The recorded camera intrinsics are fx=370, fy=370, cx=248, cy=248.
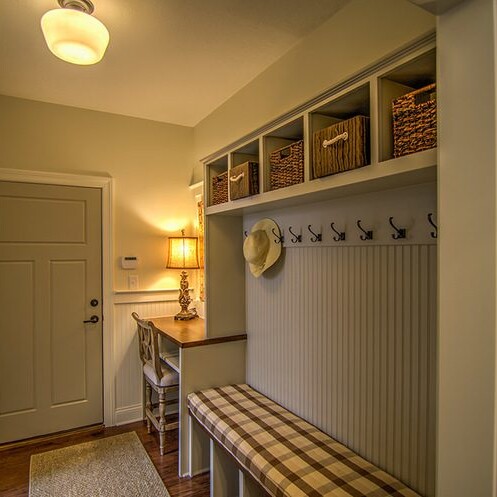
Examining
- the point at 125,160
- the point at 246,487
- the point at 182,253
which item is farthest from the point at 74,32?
the point at 246,487

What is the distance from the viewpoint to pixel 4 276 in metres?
2.79

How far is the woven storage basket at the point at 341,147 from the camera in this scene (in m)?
1.40

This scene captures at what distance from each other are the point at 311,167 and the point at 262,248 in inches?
31.4

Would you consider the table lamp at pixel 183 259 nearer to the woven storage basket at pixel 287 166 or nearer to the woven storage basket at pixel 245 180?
the woven storage basket at pixel 245 180

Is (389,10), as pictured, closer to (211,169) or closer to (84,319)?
(211,169)

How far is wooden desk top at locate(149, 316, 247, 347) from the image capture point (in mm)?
2436

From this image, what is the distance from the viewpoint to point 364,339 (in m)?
1.71

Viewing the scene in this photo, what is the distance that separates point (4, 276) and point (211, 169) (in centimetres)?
176

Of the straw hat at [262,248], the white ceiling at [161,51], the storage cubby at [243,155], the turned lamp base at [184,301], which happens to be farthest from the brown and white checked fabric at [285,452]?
the white ceiling at [161,51]

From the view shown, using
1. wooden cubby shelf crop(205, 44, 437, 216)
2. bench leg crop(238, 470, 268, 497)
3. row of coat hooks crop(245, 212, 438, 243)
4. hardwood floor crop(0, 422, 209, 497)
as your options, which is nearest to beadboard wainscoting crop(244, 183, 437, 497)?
row of coat hooks crop(245, 212, 438, 243)

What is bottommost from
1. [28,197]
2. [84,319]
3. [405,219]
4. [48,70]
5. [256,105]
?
[84,319]

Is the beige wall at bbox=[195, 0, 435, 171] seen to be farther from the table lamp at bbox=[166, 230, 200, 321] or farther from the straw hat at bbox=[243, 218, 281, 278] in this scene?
the table lamp at bbox=[166, 230, 200, 321]

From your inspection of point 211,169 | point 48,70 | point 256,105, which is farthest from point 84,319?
point 256,105

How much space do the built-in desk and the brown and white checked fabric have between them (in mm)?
152
